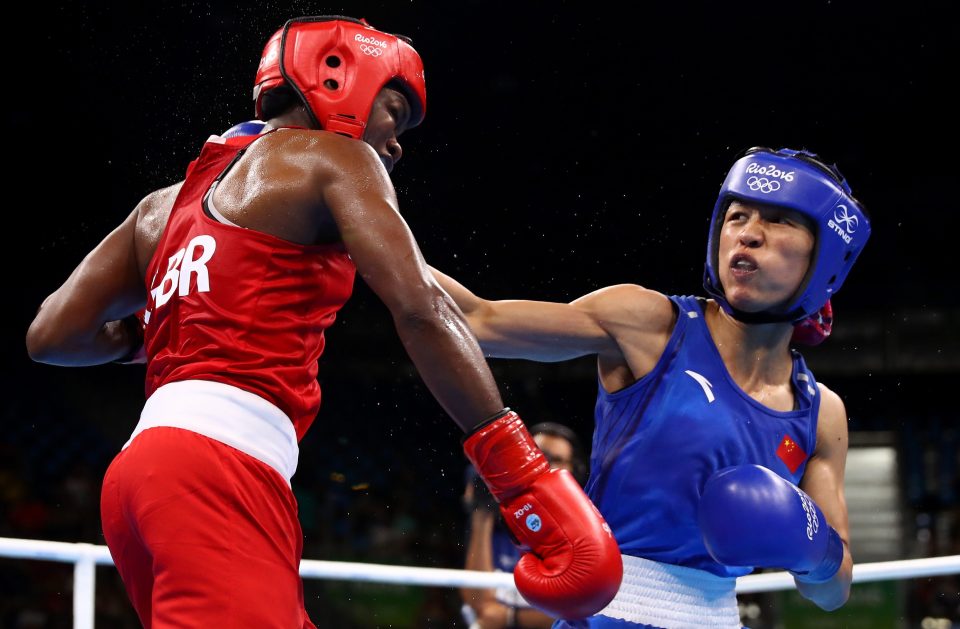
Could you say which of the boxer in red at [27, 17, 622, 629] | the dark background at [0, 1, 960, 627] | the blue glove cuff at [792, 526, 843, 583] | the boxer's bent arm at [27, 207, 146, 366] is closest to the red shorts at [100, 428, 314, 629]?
the boxer in red at [27, 17, 622, 629]

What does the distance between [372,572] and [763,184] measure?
141cm

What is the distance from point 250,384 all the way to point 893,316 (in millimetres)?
8002

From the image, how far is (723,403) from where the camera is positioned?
2266 mm

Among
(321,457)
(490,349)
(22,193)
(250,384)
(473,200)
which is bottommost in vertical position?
(321,457)

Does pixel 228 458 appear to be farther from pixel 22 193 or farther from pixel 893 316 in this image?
pixel 893 316

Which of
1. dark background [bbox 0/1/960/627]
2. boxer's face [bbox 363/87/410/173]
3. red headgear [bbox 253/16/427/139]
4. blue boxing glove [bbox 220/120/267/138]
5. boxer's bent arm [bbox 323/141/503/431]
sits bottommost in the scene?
dark background [bbox 0/1/960/627]

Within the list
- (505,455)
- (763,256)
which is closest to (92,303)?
(505,455)

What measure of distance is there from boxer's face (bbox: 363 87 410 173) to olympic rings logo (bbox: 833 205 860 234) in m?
1.06

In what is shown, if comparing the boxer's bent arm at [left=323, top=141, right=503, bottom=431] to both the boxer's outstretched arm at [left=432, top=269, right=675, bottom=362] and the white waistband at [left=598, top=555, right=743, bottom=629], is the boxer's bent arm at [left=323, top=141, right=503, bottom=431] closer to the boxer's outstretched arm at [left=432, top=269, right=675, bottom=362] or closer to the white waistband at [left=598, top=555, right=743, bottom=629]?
the boxer's outstretched arm at [left=432, top=269, right=675, bottom=362]

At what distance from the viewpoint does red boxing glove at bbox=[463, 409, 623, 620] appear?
1.44m

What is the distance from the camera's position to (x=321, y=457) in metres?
8.26

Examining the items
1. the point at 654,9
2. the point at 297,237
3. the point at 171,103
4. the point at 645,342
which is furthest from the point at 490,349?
the point at 654,9

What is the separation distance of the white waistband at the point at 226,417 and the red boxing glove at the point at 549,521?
0.98ft

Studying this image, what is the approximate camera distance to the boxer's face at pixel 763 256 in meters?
2.35
